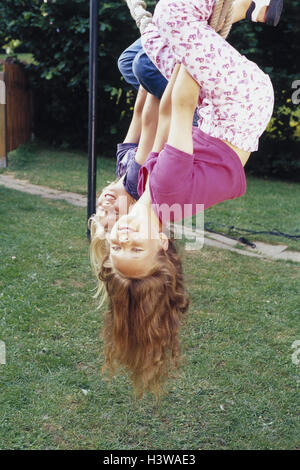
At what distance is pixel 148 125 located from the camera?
8.13 ft

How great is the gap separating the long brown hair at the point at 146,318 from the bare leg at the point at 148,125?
0.44 metres

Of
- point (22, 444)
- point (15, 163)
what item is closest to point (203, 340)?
point (22, 444)

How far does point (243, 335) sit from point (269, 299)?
64 cm

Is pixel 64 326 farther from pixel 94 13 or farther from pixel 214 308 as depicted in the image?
pixel 94 13

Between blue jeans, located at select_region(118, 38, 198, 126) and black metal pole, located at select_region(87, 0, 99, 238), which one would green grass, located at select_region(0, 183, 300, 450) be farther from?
blue jeans, located at select_region(118, 38, 198, 126)

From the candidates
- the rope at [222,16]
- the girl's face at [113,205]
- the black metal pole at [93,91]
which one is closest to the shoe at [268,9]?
the rope at [222,16]

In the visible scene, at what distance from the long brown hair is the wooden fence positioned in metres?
6.12

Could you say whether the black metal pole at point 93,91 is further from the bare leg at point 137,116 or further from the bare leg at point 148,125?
the bare leg at point 148,125

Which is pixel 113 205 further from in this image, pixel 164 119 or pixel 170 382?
pixel 170 382

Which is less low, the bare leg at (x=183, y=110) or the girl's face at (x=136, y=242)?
the bare leg at (x=183, y=110)

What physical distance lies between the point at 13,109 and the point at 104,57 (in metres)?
1.74

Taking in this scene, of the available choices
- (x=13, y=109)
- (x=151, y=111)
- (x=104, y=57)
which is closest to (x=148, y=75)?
(x=151, y=111)

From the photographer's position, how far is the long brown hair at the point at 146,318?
2.20 meters

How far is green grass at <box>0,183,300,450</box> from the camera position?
Result: 2.71m
